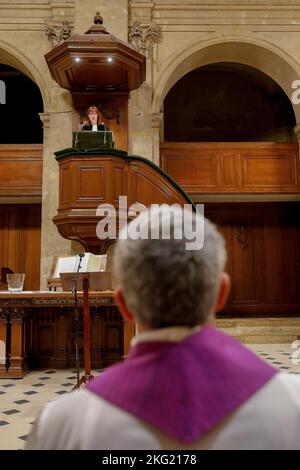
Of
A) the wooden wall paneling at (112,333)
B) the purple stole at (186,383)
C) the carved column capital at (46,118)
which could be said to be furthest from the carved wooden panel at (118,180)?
the purple stole at (186,383)

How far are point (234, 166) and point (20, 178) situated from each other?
4.85m

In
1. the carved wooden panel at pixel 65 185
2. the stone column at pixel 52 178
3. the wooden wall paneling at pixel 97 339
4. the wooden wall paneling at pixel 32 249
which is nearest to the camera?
the wooden wall paneling at pixel 97 339

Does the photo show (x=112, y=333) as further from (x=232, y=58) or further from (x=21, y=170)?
(x=232, y=58)

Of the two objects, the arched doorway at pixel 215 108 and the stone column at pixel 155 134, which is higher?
the arched doorway at pixel 215 108

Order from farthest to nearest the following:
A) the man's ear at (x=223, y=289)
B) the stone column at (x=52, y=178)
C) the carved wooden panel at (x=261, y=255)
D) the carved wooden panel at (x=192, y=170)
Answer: the carved wooden panel at (x=261, y=255), the carved wooden panel at (x=192, y=170), the stone column at (x=52, y=178), the man's ear at (x=223, y=289)

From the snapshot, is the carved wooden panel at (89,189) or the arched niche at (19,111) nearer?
the carved wooden panel at (89,189)

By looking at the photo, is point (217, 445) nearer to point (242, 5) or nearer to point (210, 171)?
point (210, 171)

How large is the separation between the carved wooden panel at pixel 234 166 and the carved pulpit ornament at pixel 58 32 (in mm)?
3030

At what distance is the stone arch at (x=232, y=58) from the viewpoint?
8578mm

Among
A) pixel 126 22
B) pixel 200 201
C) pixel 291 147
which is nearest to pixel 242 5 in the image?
pixel 126 22

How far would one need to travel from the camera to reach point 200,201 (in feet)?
33.9

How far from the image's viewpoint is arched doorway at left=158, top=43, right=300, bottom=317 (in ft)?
30.9

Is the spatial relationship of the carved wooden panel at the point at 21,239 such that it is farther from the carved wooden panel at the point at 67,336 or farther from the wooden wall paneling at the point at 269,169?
the wooden wall paneling at the point at 269,169

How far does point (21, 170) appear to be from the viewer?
909 centimetres
